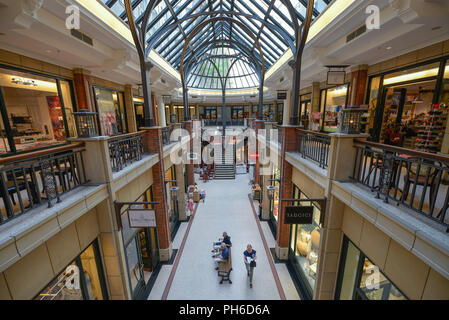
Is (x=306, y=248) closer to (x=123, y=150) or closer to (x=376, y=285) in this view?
(x=376, y=285)

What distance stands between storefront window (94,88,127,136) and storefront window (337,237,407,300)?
1019 cm

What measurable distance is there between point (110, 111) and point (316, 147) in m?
9.49

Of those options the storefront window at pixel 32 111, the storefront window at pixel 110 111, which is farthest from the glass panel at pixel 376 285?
the storefront window at pixel 110 111

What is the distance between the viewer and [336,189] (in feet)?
12.8

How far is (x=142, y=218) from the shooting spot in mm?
4406

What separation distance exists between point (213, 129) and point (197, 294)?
58.8ft

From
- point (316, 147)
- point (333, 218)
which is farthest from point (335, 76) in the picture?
point (333, 218)

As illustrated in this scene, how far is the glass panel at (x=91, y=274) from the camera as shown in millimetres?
4035

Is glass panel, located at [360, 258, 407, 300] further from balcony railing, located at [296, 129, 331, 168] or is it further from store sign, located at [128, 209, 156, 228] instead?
store sign, located at [128, 209, 156, 228]

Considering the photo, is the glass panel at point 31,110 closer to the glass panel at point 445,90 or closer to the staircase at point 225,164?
the glass panel at point 445,90

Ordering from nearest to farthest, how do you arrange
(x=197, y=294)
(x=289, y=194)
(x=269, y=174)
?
(x=197, y=294), (x=289, y=194), (x=269, y=174)

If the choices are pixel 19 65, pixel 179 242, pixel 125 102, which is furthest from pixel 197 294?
pixel 125 102
